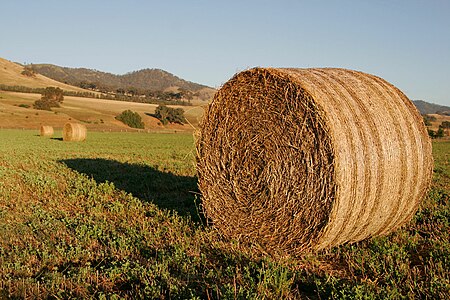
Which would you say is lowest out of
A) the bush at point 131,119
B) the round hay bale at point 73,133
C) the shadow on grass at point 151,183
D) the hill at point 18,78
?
the bush at point 131,119

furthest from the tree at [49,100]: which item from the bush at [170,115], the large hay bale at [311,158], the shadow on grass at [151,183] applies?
the large hay bale at [311,158]

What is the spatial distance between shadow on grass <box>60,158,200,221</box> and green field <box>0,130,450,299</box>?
0.35 ft

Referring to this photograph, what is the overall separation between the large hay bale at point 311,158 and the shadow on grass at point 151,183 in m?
0.93

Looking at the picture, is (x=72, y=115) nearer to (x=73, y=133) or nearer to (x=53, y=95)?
(x=53, y=95)

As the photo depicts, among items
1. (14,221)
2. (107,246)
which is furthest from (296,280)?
(14,221)

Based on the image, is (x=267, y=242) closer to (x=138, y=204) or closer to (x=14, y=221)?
(x=138, y=204)

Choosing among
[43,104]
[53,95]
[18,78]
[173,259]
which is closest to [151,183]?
[173,259]

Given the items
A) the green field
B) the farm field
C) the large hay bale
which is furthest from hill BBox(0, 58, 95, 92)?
the large hay bale

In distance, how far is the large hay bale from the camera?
5527 mm

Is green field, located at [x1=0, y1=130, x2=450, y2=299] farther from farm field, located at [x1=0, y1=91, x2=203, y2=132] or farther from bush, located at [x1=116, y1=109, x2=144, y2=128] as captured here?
bush, located at [x1=116, y1=109, x2=144, y2=128]

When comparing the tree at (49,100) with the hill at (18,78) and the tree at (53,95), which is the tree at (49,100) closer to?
the tree at (53,95)

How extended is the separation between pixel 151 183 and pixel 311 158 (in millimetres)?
6367

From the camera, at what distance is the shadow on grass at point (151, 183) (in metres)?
8.77

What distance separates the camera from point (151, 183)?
11211mm
